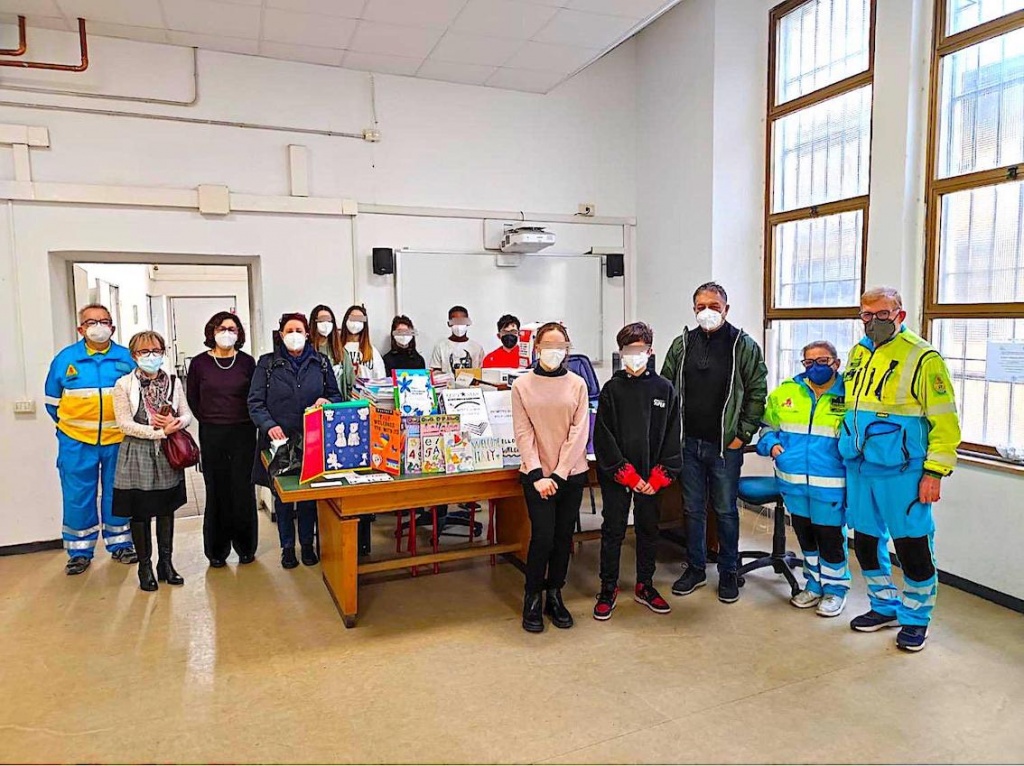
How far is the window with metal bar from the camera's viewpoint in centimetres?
447

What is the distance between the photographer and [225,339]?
393 centimetres

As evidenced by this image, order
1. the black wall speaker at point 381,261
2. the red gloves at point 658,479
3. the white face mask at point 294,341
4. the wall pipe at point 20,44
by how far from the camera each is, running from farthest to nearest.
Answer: the black wall speaker at point 381,261 < the wall pipe at point 20,44 < the white face mask at point 294,341 < the red gloves at point 658,479

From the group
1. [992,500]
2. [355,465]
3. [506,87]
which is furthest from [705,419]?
[506,87]

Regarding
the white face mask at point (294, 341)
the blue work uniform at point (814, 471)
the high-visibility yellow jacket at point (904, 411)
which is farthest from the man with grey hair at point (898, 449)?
the white face mask at point (294, 341)

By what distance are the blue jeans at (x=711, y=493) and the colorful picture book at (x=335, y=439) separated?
5.60 ft

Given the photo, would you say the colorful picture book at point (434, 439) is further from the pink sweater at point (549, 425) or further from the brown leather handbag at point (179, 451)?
the brown leather handbag at point (179, 451)

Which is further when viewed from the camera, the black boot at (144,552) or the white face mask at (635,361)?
the black boot at (144,552)

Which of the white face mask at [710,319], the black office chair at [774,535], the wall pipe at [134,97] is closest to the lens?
the white face mask at [710,319]

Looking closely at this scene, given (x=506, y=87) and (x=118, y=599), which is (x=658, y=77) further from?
(x=118, y=599)

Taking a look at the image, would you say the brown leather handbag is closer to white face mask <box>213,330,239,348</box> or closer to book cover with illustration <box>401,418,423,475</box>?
white face mask <box>213,330,239,348</box>

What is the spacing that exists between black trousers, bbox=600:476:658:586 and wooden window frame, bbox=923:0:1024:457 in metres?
1.92

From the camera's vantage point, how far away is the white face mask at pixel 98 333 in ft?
13.1

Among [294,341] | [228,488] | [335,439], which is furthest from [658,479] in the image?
[228,488]

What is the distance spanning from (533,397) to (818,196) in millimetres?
2982
